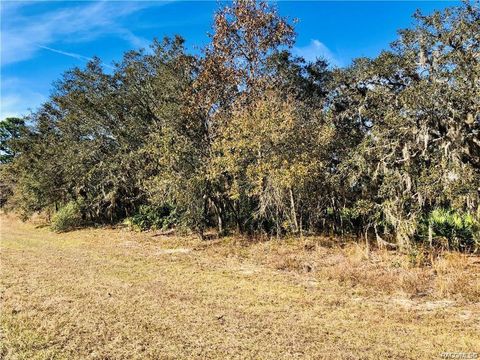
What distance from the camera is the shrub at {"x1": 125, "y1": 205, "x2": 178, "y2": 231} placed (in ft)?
64.6

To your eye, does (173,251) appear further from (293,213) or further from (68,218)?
(68,218)

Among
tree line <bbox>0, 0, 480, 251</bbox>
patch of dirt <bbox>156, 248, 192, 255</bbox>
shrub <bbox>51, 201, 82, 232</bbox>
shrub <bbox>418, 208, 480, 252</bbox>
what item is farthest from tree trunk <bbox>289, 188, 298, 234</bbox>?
shrub <bbox>51, 201, 82, 232</bbox>

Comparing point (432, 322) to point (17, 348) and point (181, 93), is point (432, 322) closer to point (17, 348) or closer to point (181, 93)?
point (17, 348)

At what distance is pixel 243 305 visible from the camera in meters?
7.91

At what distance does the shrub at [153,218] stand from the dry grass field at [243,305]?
5919 millimetres

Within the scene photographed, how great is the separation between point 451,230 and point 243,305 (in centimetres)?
892

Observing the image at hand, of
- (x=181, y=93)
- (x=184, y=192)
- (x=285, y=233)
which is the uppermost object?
(x=181, y=93)

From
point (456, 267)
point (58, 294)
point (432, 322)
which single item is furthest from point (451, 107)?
point (58, 294)

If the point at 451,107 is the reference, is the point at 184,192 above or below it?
below

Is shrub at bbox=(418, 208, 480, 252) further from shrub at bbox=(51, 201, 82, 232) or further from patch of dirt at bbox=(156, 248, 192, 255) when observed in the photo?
shrub at bbox=(51, 201, 82, 232)

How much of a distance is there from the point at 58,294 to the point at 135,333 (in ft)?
10.6

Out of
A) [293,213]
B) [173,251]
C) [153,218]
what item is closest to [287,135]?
[293,213]

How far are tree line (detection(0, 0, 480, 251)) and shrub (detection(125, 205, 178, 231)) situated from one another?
0.33 feet

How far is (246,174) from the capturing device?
13.4 meters
